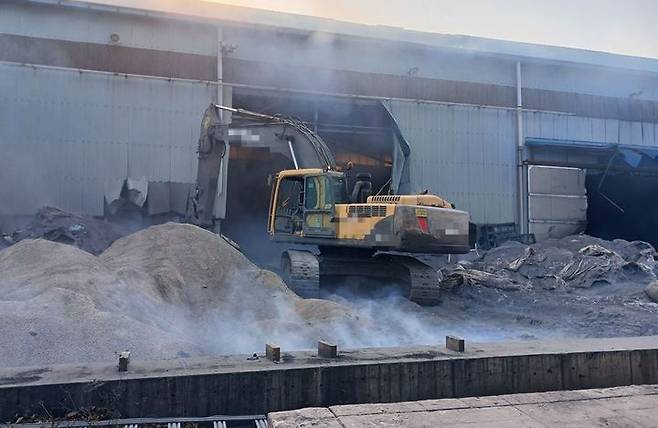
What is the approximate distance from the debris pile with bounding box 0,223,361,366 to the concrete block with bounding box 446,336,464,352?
2295 mm

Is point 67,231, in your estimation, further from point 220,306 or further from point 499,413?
point 499,413

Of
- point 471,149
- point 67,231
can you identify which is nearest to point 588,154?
point 471,149

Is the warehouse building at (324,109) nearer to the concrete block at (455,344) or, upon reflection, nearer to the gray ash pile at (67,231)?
the gray ash pile at (67,231)

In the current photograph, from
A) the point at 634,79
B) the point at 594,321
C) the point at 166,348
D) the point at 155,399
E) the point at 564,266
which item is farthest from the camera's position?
the point at 634,79

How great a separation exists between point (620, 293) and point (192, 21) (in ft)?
45.9

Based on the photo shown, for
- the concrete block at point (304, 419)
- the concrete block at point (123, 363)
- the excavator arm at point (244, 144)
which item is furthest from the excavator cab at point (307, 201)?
the concrete block at point (304, 419)

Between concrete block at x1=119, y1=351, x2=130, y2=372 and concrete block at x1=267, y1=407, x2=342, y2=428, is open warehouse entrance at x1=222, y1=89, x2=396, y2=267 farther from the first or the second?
concrete block at x1=267, y1=407, x2=342, y2=428

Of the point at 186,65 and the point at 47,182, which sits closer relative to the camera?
the point at 47,182

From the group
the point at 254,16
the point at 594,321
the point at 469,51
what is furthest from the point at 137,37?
the point at 594,321

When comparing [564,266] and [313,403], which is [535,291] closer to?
[564,266]

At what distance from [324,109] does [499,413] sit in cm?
1653

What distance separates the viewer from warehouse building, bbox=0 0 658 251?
53.2 feet

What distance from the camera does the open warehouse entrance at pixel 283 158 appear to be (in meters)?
19.1

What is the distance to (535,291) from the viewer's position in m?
13.2
